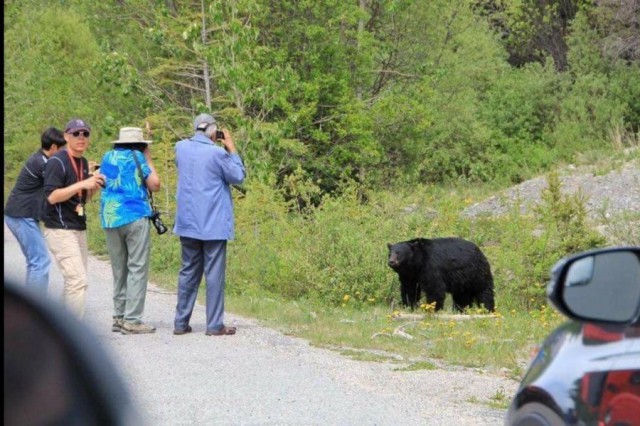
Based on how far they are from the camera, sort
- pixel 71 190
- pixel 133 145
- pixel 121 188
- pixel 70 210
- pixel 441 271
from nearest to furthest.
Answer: pixel 71 190
pixel 70 210
pixel 121 188
pixel 133 145
pixel 441 271

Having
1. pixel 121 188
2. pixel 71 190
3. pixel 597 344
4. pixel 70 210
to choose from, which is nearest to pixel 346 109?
pixel 121 188

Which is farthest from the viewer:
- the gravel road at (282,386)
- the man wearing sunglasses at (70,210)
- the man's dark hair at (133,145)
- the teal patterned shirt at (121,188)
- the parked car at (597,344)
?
the man's dark hair at (133,145)

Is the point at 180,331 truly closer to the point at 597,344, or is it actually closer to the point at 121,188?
the point at 121,188

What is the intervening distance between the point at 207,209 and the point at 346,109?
21251 millimetres

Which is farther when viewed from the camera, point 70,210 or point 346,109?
point 346,109

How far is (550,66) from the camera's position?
4600 cm

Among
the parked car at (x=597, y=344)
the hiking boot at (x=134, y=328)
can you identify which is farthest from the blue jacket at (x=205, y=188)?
the parked car at (x=597, y=344)

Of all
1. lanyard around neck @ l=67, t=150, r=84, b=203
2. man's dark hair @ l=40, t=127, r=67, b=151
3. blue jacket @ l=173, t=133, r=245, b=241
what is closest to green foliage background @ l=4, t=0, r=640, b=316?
man's dark hair @ l=40, t=127, r=67, b=151

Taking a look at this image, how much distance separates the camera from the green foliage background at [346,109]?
58.0ft

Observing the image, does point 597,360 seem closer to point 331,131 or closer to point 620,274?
point 620,274

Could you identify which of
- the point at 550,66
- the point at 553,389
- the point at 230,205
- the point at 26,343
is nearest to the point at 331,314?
the point at 230,205

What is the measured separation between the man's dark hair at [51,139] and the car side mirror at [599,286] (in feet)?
27.5

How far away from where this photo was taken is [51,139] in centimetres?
1154

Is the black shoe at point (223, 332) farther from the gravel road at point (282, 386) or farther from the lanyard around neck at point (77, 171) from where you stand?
the lanyard around neck at point (77, 171)
